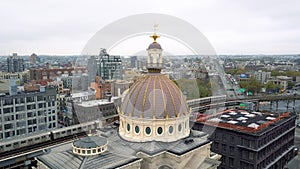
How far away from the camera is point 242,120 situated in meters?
38.8

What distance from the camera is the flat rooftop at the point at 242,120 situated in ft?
116

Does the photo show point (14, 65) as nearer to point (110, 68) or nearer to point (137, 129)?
point (110, 68)

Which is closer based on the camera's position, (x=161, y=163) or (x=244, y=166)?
(x=161, y=163)

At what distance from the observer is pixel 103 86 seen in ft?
239

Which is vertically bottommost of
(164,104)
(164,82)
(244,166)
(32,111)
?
(244,166)

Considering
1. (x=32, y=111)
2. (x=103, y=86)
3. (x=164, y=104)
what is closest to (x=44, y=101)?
(x=32, y=111)

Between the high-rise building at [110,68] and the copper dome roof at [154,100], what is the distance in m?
51.9

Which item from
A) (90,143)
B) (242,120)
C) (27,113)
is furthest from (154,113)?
A: (27,113)

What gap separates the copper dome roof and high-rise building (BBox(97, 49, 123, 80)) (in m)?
51.9

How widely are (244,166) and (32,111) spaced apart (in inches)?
1634

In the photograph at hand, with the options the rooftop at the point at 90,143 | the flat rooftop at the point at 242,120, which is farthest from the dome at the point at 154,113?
the flat rooftop at the point at 242,120

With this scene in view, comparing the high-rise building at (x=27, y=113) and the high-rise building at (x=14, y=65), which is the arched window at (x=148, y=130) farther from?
the high-rise building at (x=14, y=65)

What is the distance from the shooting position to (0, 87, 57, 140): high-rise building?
160 ft

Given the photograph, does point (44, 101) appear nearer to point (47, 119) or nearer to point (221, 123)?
point (47, 119)
